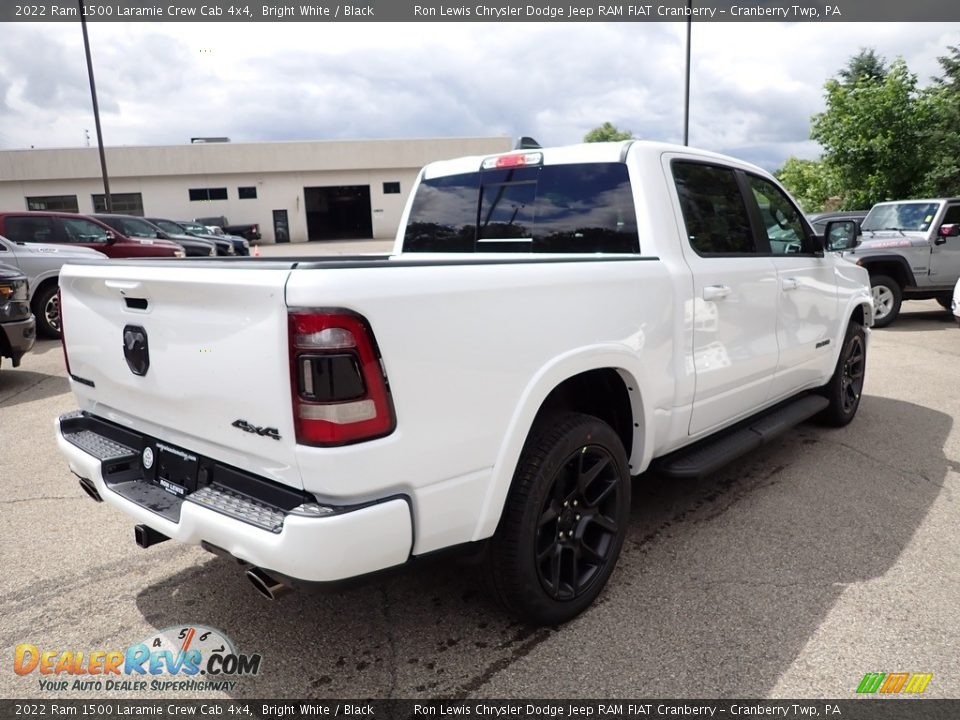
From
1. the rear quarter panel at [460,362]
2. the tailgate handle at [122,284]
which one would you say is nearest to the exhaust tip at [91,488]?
the tailgate handle at [122,284]

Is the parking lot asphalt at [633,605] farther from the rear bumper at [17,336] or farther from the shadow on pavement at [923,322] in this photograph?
the shadow on pavement at [923,322]

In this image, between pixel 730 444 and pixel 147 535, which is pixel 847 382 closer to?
pixel 730 444

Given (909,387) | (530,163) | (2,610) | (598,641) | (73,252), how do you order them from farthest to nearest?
1. (73,252)
2. (909,387)
3. (530,163)
4. (2,610)
5. (598,641)

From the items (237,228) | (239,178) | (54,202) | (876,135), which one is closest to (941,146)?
(876,135)

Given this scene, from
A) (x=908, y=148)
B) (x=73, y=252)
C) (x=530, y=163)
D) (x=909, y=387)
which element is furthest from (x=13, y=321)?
(x=908, y=148)

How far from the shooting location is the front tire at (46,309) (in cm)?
945

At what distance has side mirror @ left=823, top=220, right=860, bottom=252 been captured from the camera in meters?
4.80

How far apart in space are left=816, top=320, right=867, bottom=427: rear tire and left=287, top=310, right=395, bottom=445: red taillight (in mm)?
4203

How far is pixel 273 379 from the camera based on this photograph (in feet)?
6.61

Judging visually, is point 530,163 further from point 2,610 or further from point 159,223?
point 159,223

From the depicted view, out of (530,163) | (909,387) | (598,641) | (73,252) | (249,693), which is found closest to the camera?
(249,693)

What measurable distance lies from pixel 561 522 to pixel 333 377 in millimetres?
1246

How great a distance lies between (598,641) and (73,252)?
10408 mm

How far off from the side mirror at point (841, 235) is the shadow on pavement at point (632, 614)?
1732 mm
